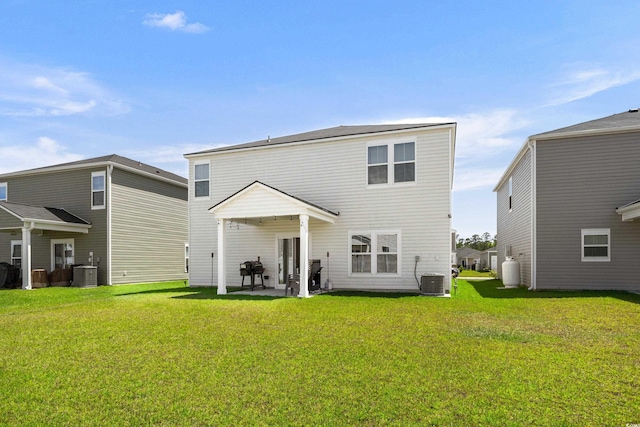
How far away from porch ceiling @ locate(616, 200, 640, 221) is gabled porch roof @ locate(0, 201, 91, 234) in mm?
21143

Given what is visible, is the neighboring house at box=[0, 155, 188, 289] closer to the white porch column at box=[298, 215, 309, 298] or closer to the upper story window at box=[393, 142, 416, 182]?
the white porch column at box=[298, 215, 309, 298]

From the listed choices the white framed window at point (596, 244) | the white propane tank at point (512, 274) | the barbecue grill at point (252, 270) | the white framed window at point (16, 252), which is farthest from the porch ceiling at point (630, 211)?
the white framed window at point (16, 252)

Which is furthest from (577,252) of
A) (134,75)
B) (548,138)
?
(134,75)

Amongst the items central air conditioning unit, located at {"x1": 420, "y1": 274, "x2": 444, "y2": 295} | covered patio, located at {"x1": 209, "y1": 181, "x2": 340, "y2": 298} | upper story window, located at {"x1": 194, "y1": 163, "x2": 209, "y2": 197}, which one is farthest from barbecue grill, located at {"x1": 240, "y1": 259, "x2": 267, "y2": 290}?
central air conditioning unit, located at {"x1": 420, "y1": 274, "x2": 444, "y2": 295}

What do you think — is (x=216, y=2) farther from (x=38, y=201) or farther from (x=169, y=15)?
(x=38, y=201)

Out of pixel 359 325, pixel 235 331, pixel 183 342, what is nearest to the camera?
pixel 183 342

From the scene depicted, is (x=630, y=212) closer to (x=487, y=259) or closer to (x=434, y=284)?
(x=434, y=284)

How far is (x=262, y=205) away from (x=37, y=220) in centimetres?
1061

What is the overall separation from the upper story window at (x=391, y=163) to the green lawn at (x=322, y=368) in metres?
5.80

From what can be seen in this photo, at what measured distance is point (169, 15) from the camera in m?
10.6

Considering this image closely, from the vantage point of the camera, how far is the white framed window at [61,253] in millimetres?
19281

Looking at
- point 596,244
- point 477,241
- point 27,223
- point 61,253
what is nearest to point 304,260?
point 596,244

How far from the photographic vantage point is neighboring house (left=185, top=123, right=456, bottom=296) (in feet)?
42.5

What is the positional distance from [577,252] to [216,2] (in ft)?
44.6
